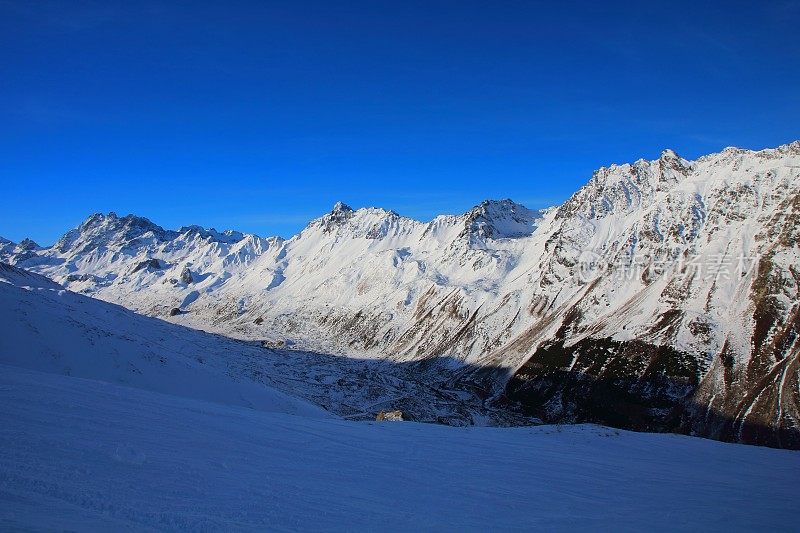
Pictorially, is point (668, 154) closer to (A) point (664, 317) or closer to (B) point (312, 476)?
(A) point (664, 317)

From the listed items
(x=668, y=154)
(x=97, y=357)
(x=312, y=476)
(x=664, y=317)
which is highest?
(x=668, y=154)

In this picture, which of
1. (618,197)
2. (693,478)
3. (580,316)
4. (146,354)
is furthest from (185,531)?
(618,197)

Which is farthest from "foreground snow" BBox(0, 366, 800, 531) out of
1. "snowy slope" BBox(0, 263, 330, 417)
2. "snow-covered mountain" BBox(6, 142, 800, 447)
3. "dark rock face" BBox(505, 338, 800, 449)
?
"snow-covered mountain" BBox(6, 142, 800, 447)

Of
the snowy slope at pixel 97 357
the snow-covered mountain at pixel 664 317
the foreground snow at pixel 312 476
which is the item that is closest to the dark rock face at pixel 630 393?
the snow-covered mountain at pixel 664 317

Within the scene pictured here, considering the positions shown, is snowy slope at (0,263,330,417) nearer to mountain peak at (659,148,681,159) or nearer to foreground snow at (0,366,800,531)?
foreground snow at (0,366,800,531)

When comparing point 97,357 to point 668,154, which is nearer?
point 97,357

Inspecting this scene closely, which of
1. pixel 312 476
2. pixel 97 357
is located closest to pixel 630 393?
pixel 97 357

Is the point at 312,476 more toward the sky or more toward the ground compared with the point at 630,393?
more toward the ground

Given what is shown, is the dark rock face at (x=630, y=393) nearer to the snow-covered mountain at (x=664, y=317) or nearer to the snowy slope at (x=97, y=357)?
the snow-covered mountain at (x=664, y=317)
